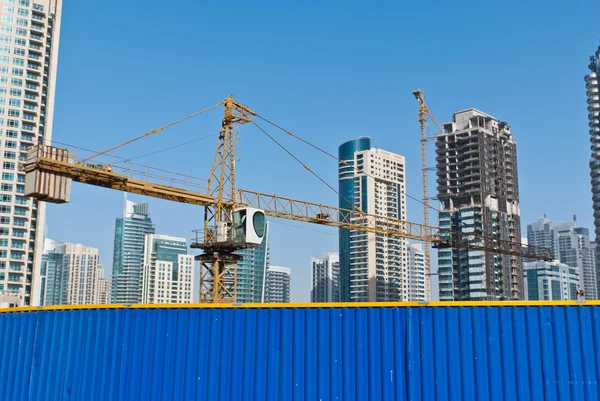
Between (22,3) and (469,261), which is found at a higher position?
(22,3)

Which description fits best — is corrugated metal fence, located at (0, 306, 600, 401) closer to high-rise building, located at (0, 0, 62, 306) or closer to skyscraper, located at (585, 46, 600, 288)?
high-rise building, located at (0, 0, 62, 306)

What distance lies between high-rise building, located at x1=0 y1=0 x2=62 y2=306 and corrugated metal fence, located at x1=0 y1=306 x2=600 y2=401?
4187 inches

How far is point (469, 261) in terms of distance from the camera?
529 feet

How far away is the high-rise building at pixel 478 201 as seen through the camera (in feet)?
526

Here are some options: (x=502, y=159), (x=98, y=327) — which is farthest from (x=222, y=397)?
(x=502, y=159)

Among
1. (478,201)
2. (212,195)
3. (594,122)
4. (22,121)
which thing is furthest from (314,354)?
(594,122)

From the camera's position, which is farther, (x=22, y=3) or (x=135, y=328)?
(x=22, y=3)

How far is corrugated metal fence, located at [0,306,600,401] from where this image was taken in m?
14.6

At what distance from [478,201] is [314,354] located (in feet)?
526

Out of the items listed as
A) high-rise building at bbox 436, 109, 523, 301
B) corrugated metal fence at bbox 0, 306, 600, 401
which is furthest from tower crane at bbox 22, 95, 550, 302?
high-rise building at bbox 436, 109, 523, 301

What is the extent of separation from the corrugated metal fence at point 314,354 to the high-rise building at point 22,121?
106 m

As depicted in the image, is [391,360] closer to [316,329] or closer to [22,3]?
[316,329]

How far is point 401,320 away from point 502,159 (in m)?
174

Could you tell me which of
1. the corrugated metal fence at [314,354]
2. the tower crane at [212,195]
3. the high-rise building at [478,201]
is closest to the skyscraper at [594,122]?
the high-rise building at [478,201]
